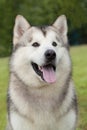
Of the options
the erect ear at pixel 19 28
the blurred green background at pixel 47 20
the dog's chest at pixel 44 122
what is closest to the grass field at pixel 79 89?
the blurred green background at pixel 47 20

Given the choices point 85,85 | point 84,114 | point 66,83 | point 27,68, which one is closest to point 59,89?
point 66,83

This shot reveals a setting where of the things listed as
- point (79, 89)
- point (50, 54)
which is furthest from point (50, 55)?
point (79, 89)

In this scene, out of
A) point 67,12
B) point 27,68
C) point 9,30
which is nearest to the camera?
point 27,68

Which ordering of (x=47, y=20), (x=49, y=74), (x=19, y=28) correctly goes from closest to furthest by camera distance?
(x=49, y=74) → (x=19, y=28) → (x=47, y=20)

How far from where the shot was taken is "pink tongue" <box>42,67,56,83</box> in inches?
274

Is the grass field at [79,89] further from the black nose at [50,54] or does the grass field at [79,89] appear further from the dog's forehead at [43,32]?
the black nose at [50,54]

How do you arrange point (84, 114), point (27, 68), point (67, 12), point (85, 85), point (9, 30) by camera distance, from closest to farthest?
point (27, 68), point (84, 114), point (67, 12), point (85, 85), point (9, 30)

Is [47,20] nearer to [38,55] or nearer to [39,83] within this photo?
[39,83]

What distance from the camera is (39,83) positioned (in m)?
7.18

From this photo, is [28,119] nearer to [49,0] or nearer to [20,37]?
[20,37]

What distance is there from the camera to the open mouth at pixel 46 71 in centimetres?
697

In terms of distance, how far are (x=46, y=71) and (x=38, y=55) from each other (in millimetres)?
250

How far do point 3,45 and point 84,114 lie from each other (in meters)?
12.1

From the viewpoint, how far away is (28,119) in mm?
7137
